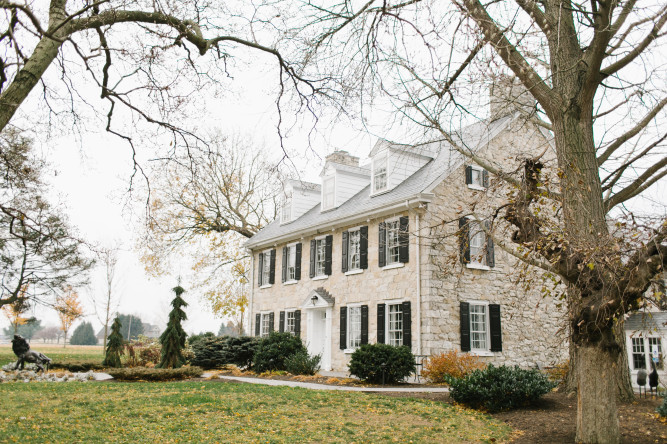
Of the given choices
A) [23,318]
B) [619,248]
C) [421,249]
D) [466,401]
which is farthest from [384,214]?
[23,318]

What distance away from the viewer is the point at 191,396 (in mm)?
10672

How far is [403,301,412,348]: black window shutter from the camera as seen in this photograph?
15812mm

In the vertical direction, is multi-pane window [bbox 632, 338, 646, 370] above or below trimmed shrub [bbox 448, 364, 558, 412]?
above

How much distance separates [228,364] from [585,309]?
15780 mm

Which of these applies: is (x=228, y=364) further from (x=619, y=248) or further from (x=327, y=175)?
(x=619, y=248)

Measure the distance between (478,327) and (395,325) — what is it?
8.53 feet

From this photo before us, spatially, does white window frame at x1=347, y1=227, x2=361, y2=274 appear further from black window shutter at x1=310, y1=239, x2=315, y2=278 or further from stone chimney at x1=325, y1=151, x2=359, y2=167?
stone chimney at x1=325, y1=151, x2=359, y2=167

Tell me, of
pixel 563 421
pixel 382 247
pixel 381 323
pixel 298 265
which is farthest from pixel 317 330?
pixel 563 421

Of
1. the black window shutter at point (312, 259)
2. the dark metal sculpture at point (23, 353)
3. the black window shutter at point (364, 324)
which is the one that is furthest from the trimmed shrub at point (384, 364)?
the dark metal sculpture at point (23, 353)

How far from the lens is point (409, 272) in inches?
647

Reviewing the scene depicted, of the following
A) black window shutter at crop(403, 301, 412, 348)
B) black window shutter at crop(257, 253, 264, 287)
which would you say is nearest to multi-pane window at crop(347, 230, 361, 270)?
black window shutter at crop(403, 301, 412, 348)

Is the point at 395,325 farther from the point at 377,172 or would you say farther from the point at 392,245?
the point at 377,172

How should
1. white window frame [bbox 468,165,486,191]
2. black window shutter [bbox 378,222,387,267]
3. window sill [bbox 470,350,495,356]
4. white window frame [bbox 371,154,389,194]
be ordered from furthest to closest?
Result: white window frame [bbox 371,154,389,194] < white window frame [bbox 468,165,486,191] < black window shutter [bbox 378,222,387,267] < window sill [bbox 470,350,495,356]

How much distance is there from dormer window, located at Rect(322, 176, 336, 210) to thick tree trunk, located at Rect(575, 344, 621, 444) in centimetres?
1524
